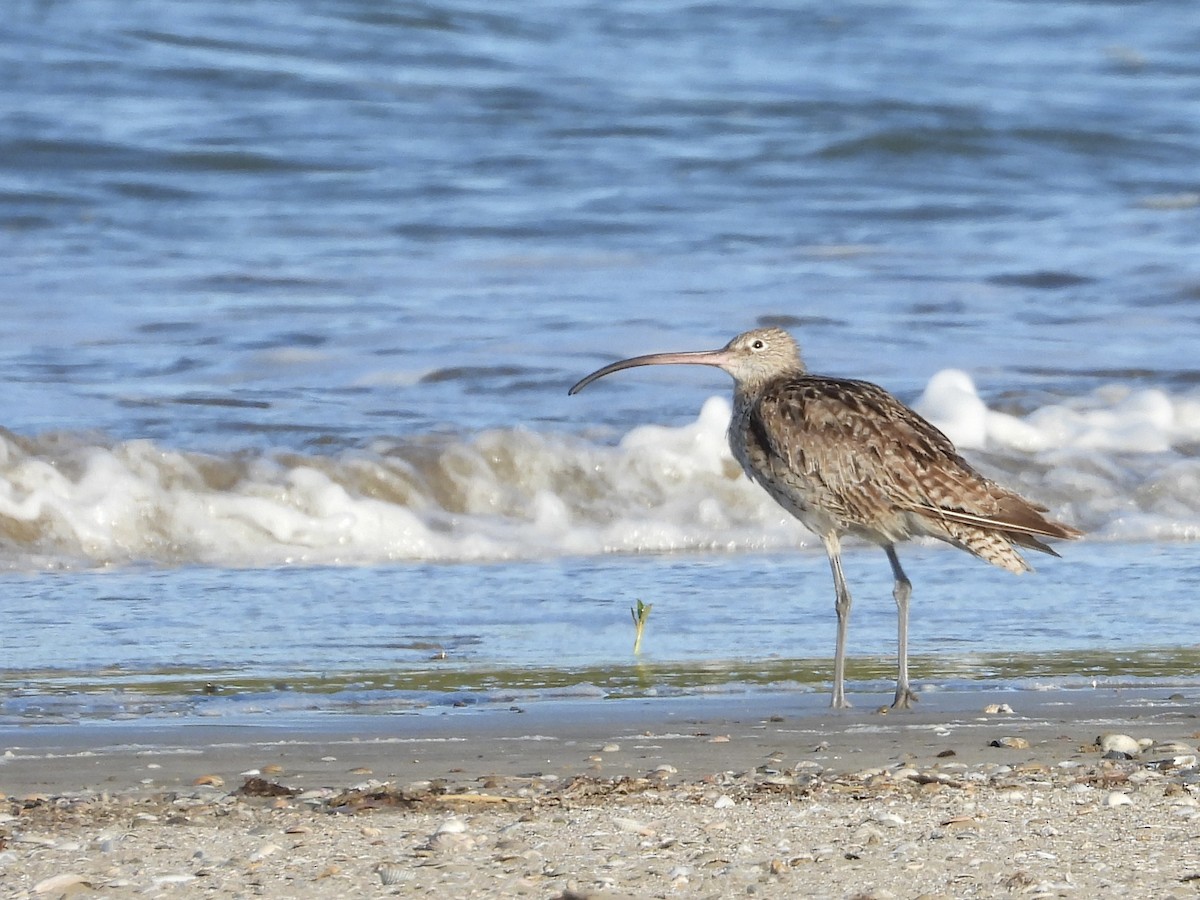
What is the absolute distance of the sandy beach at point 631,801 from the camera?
3.72 meters

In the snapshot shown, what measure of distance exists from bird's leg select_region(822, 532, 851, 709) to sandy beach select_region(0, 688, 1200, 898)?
0.26 feet

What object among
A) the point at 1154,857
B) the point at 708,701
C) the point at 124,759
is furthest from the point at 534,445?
the point at 1154,857

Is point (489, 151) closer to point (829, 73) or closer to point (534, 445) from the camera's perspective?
point (829, 73)

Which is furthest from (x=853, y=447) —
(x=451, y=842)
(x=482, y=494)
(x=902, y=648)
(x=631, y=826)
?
(x=482, y=494)

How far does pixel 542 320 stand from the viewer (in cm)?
1289

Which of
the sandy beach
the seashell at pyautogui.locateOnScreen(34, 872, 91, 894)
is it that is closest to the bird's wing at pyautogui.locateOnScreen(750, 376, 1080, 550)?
the sandy beach

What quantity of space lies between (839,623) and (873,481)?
0.44m

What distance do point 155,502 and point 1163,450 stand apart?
4665 mm

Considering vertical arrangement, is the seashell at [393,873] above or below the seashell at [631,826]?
above

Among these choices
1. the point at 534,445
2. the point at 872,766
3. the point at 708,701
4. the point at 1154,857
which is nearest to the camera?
the point at 1154,857

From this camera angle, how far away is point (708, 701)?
578cm

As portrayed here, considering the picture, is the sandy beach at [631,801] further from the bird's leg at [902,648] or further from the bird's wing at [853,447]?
the bird's wing at [853,447]

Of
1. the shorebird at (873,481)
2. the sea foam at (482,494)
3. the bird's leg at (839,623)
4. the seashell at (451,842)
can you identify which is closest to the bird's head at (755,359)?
the shorebird at (873,481)

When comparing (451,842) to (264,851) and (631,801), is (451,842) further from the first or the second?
(631,801)
